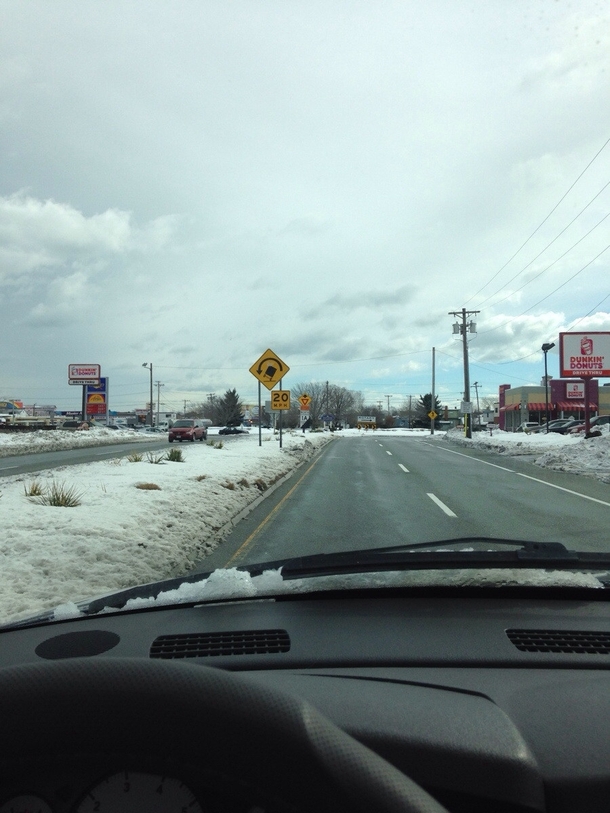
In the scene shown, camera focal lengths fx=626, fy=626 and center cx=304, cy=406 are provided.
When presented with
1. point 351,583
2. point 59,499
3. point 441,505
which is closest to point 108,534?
point 59,499

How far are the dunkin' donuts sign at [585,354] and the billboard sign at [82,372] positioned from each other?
5841 centimetres

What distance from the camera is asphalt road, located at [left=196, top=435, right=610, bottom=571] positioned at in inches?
315

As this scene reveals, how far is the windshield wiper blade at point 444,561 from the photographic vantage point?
3.71m

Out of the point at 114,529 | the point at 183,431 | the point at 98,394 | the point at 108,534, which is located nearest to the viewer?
the point at 108,534

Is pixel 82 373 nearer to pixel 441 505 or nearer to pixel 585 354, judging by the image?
pixel 585 354

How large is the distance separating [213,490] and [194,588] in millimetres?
8508

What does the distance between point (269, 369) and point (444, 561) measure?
1993 centimetres

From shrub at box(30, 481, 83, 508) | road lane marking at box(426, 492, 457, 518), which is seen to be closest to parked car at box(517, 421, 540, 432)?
road lane marking at box(426, 492, 457, 518)

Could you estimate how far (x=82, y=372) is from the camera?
84312 millimetres

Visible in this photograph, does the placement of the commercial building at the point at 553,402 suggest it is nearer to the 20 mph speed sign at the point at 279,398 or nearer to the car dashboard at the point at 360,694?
the 20 mph speed sign at the point at 279,398

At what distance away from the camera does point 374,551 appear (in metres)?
4.17

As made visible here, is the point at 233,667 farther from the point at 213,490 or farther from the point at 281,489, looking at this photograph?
the point at 281,489

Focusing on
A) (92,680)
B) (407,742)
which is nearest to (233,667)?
(407,742)

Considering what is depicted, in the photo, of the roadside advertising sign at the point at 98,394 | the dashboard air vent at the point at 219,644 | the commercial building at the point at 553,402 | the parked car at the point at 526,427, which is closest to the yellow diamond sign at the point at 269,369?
the dashboard air vent at the point at 219,644
